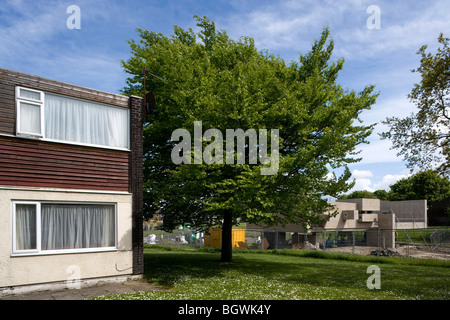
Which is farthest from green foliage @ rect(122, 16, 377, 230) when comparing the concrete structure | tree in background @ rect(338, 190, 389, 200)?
tree in background @ rect(338, 190, 389, 200)

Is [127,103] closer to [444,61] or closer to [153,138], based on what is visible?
[153,138]

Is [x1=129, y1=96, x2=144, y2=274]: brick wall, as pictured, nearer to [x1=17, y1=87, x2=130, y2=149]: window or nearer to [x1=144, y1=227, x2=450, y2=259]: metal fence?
[x1=17, y1=87, x2=130, y2=149]: window

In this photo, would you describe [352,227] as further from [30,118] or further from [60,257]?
[30,118]

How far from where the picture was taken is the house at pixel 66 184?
11.1 meters

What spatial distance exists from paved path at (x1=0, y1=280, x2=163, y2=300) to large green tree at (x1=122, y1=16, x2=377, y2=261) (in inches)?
149

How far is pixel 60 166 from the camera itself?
39.6 ft

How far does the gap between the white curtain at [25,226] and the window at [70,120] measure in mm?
2328

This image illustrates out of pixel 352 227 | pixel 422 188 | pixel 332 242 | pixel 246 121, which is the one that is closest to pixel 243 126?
pixel 246 121

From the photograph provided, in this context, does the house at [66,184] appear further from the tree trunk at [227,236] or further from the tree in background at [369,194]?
the tree in background at [369,194]

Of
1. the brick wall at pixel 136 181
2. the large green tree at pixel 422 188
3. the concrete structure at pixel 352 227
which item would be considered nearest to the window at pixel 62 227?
the brick wall at pixel 136 181

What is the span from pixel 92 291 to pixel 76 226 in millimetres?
A: 2232
